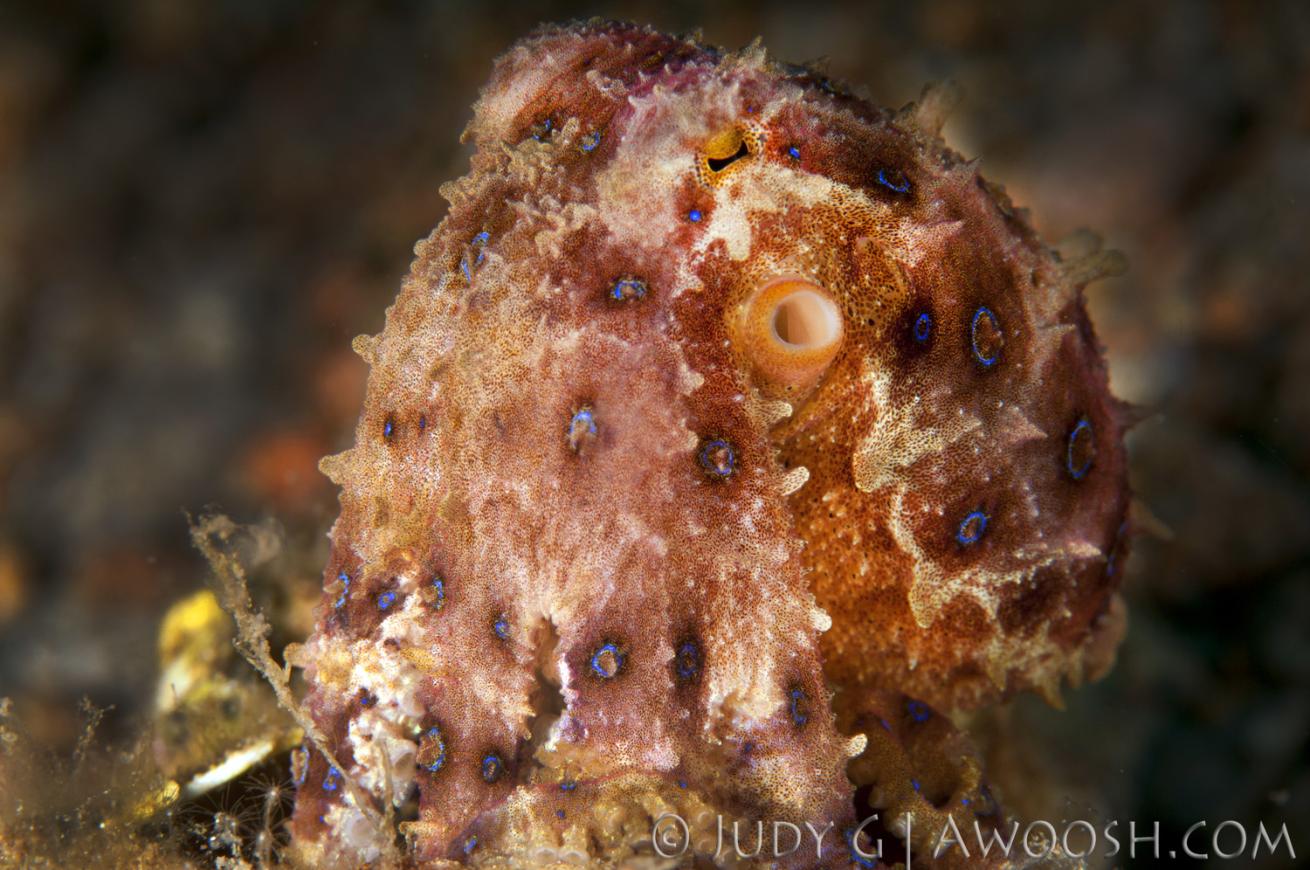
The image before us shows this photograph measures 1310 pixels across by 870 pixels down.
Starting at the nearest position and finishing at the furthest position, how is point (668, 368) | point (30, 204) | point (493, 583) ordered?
1. point (668, 368)
2. point (493, 583)
3. point (30, 204)

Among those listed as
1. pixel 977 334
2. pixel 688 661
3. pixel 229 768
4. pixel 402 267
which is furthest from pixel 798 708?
pixel 402 267

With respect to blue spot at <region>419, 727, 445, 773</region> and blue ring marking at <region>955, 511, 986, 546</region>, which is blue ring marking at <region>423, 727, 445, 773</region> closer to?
Result: blue spot at <region>419, 727, 445, 773</region>

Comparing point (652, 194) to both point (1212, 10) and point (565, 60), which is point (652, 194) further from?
point (1212, 10)

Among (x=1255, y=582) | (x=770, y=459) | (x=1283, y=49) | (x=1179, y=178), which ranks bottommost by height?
(x=770, y=459)

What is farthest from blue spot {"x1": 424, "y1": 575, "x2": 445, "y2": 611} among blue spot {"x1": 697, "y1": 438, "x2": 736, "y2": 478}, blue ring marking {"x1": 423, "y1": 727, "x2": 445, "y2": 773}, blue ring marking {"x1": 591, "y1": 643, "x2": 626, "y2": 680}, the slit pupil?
the slit pupil

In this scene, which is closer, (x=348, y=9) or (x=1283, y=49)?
(x=1283, y=49)

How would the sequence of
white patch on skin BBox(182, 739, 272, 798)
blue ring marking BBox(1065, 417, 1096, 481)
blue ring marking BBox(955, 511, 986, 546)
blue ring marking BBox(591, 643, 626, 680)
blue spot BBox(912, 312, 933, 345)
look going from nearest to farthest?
blue ring marking BBox(591, 643, 626, 680) → blue spot BBox(912, 312, 933, 345) → blue ring marking BBox(955, 511, 986, 546) → blue ring marking BBox(1065, 417, 1096, 481) → white patch on skin BBox(182, 739, 272, 798)

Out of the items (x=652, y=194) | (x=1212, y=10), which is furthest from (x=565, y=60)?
(x=1212, y=10)
